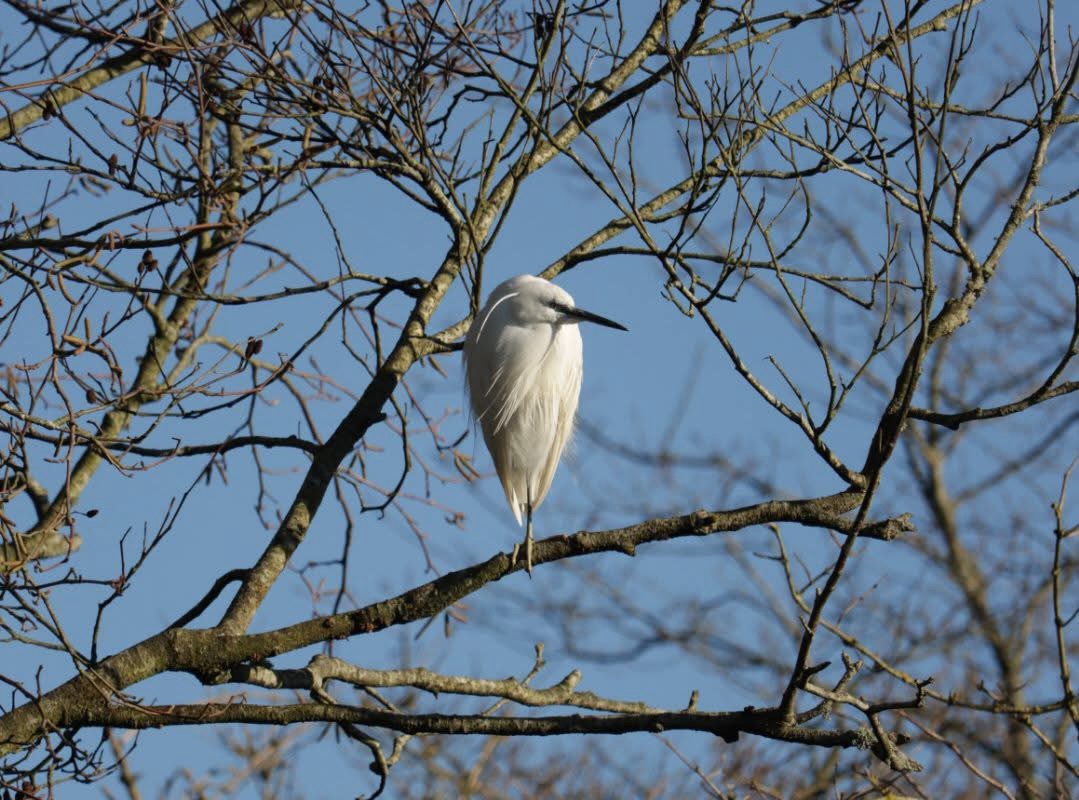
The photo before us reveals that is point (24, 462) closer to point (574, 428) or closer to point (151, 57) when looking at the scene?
point (151, 57)

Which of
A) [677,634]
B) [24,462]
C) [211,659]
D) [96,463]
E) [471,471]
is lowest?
[211,659]

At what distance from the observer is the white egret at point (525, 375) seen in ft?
17.7

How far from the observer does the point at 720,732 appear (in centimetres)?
321

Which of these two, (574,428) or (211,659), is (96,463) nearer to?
(211,659)

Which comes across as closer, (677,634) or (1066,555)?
(1066,555)

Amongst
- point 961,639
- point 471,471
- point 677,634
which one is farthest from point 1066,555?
point 471,471

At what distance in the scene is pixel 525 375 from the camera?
546 cm

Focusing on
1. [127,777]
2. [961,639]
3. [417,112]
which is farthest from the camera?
[961,639]

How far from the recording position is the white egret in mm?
5391

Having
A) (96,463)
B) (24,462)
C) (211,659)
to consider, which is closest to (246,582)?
(211,659)

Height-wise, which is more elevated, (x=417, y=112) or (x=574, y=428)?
(x=574, y=428)

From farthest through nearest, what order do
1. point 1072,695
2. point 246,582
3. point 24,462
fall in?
point 246,582
point 24,462
point 1072,695

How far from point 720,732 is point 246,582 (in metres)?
1.51

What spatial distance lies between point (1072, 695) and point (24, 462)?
2602 millimetres
